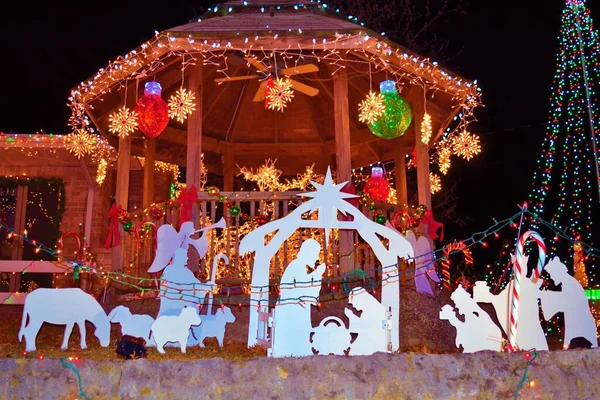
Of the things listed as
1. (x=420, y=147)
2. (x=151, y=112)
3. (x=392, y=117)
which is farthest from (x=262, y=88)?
(x=420, y=147)

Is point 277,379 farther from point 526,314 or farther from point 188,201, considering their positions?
point 188,201

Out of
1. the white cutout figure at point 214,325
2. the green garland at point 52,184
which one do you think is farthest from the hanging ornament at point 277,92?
the green garland at point 52,184

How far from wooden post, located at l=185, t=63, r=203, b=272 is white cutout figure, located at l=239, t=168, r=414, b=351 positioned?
5.62 ft

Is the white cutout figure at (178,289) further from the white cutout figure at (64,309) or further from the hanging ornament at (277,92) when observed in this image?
the hanging ornament at (277,92)

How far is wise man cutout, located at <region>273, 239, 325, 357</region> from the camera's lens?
6.04 m

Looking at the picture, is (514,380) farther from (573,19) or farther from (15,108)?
(15,108)

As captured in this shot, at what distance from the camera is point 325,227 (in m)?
6.87

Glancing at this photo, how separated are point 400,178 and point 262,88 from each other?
3367mm

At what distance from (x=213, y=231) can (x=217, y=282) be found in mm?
764

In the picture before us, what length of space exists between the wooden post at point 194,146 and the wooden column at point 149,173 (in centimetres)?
249

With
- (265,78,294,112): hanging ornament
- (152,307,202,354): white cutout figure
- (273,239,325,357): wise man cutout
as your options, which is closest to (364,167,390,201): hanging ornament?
(265,78,294,112): hanging ornament

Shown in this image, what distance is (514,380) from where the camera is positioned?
5.15 meters

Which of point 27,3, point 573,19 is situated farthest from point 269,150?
point 27,3

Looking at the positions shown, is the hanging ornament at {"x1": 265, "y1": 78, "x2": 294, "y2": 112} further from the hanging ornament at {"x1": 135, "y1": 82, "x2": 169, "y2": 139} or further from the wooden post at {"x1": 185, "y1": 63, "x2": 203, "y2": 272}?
the hanging ornament at {"x1": 135, "y1": 82, "x2": 169, "y2": 139}
